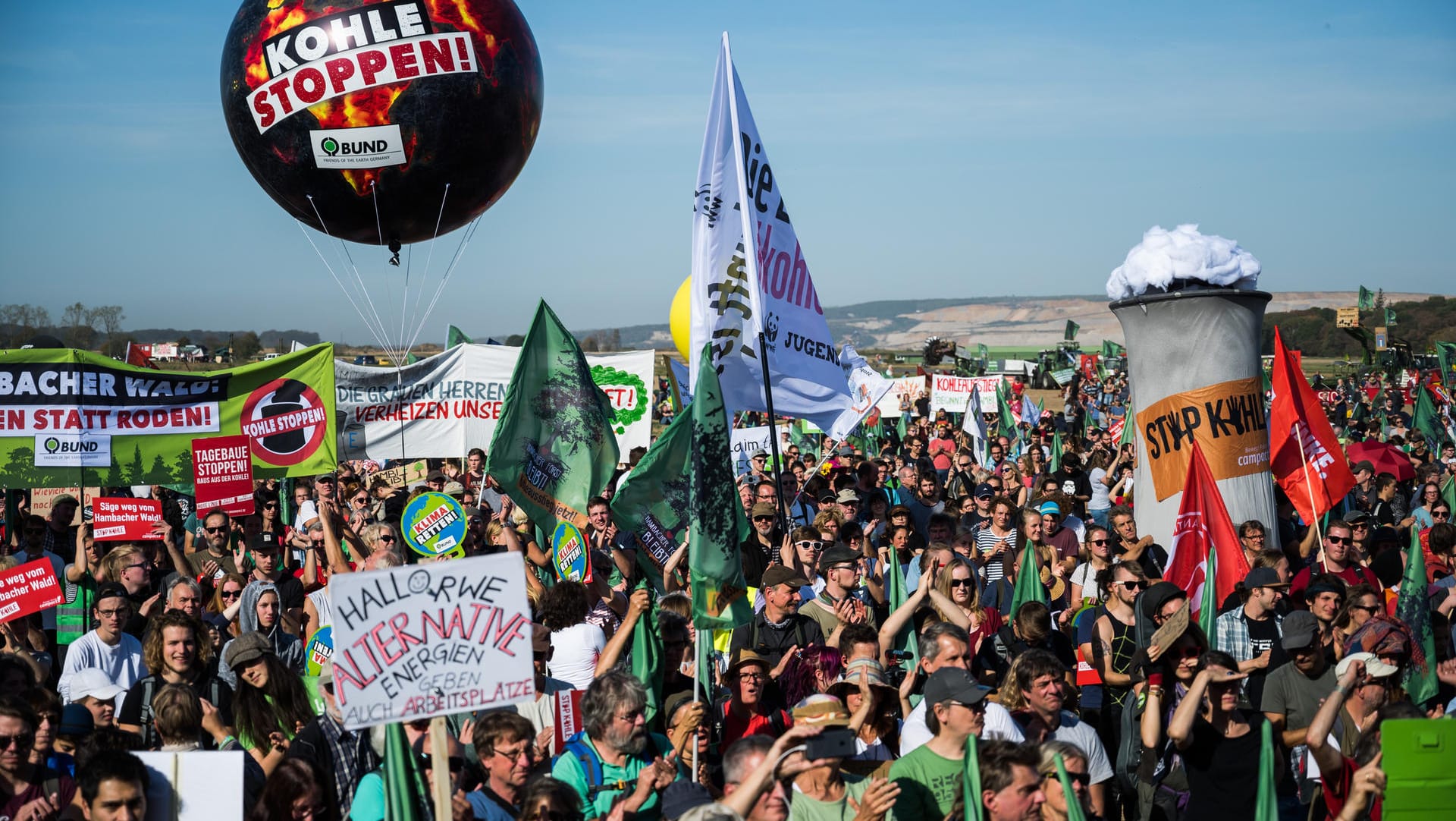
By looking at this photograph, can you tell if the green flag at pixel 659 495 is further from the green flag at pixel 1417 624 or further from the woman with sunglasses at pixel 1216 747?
the green flag at pixel 1417 624

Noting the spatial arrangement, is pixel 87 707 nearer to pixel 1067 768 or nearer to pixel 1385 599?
pixel 1067 768

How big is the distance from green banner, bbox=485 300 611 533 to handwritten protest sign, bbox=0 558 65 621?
248 centimetres

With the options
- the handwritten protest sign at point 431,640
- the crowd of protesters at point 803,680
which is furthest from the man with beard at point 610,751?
the handwritten protest sign at point 431,640

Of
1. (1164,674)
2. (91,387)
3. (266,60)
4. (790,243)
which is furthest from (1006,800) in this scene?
(266,60)

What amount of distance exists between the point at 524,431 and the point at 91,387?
4671 mm

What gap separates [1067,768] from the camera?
4.93m

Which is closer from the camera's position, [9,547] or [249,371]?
[9,547]

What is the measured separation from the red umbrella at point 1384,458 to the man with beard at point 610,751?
12742mm

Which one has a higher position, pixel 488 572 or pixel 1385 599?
pixel 488 572

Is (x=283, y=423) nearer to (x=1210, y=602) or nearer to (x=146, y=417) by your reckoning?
(x=146, y=417)

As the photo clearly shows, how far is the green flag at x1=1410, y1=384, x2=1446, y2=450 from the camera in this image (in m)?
20.3

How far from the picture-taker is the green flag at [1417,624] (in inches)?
299

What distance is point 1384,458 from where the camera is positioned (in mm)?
16078

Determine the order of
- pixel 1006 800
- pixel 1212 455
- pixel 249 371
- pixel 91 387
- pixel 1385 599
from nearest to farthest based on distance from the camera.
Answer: pixel 1006 800 < pixel 1385 599 < pixel 1212 455 < pixel 91 387 < pixel 249 371
